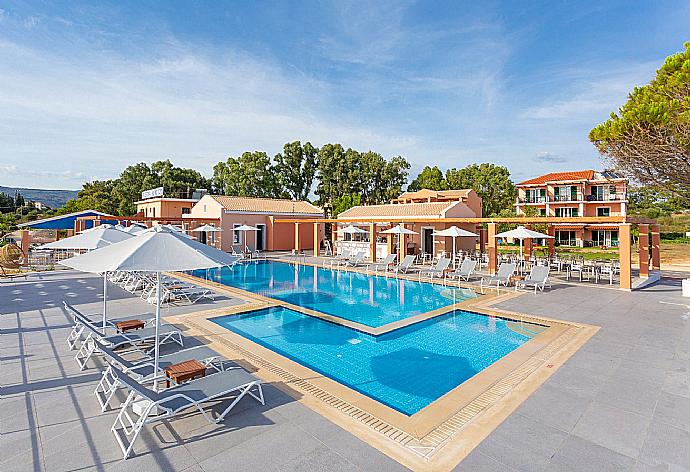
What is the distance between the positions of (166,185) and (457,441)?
179ft

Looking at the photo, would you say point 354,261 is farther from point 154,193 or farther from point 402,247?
point 154,193

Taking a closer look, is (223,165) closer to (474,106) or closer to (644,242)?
(474,106)

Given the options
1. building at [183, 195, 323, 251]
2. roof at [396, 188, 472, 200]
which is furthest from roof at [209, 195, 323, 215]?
roof at [396, 188, 472, 200]

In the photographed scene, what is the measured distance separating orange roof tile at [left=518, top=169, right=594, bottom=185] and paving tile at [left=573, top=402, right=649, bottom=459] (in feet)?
156

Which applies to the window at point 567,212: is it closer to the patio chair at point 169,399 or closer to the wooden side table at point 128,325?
the wooden side table at point 128,325

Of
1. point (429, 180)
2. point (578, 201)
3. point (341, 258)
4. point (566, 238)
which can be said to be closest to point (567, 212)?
point (578, 201)

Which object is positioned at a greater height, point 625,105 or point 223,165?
point 223,165

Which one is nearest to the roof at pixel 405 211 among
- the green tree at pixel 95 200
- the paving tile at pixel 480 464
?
the paving tile at pixel 480 464

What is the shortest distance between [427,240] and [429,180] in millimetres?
27913

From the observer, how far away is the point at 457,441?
13.4 feet

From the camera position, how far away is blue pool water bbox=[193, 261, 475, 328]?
37.9 ft

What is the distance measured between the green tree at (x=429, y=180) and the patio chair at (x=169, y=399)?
50335 millimetres

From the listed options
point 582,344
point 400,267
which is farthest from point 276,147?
point 582,344

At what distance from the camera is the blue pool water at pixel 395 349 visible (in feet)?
20.9
